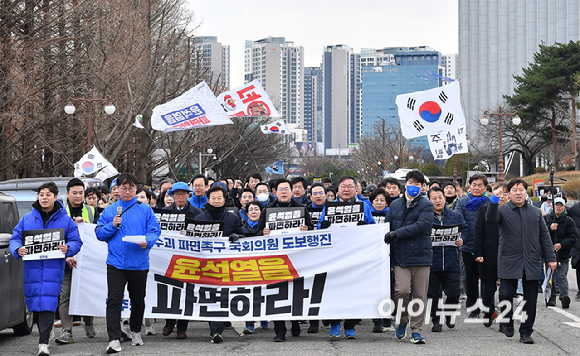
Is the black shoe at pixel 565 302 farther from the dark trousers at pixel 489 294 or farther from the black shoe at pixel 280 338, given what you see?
the black shoe at pixel 280 338

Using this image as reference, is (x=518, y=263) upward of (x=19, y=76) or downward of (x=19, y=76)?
downward

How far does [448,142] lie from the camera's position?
18172 millimetres

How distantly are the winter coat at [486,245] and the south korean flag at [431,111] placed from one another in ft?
26.5

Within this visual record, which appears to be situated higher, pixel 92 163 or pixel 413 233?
pixel 92 163

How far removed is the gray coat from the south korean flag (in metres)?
9.01

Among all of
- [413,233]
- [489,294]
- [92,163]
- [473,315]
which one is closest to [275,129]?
[92,163]

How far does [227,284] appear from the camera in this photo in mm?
8719

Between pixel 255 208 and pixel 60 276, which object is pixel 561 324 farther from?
pixel 60 276

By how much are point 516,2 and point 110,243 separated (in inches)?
4319

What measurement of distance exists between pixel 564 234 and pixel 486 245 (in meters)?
3.18

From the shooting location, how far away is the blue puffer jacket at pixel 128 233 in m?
7.90

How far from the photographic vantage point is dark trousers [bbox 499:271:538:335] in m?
8.30

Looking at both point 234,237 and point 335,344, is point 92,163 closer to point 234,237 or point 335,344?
point 234,237

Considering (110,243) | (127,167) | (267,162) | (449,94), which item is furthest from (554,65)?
(110,243)
